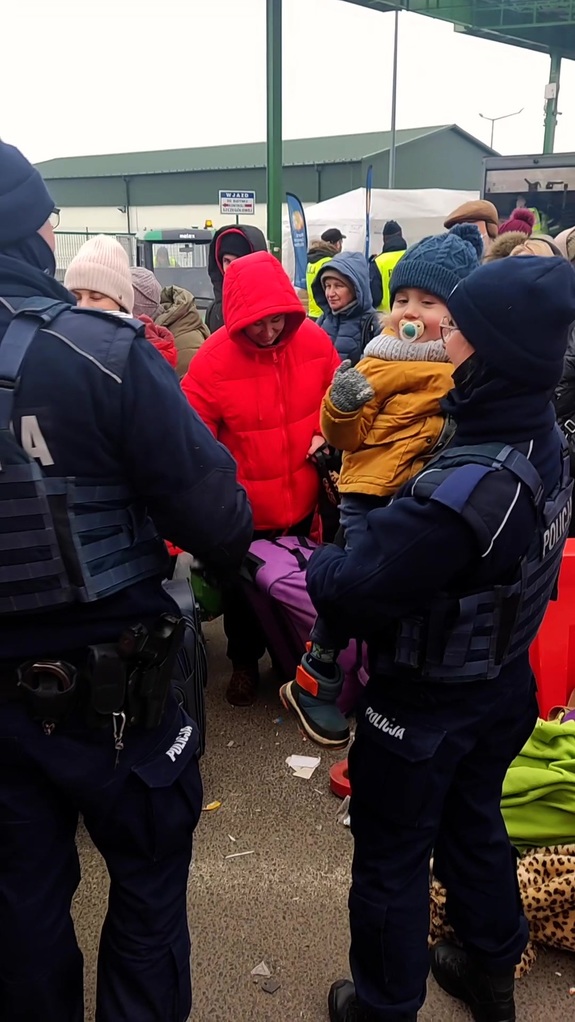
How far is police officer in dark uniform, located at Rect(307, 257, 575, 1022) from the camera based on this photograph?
5.11 ft

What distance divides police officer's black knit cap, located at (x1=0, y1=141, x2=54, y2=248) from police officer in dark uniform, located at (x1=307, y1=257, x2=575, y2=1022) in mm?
868

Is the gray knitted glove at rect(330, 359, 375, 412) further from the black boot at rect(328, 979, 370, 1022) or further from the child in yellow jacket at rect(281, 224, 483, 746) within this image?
the black boot at rect(328, 979, 370, 1022)

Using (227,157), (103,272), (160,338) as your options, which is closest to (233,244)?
(160,338)

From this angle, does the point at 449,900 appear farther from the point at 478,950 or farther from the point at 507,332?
the point at 507,332

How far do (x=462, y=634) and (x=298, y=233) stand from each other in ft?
36.9

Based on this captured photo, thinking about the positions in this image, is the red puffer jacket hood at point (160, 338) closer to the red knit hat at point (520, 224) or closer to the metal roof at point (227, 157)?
the red knit hat at point (520, 224)

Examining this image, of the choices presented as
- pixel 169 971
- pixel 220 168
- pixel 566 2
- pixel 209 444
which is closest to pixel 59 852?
pixel 169 971

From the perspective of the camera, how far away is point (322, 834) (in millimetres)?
2857

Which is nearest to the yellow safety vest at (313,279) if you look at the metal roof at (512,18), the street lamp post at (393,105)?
the street lamp post at (393,105)

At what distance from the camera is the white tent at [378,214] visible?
13.8 m

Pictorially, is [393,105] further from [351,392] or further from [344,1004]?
[344,1004]

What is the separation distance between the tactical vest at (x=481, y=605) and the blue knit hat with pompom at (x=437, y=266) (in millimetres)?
624

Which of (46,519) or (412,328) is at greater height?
(412,328)

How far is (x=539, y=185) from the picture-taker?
35.7 ft
